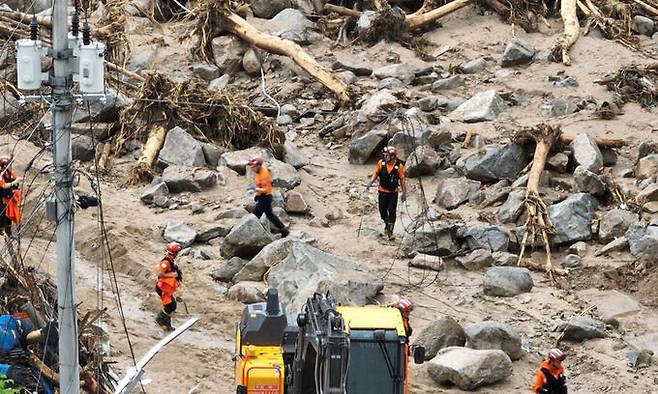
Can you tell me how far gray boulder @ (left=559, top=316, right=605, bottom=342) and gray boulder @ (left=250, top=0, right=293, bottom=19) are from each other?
14.3 m

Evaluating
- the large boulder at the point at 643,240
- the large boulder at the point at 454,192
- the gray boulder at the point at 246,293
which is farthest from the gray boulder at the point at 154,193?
the large boulder at the point at 643,240

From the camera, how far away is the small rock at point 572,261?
52.5ft

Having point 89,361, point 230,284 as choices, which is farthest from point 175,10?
point 89,361

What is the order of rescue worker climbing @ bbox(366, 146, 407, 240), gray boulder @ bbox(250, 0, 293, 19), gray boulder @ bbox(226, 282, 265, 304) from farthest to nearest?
1. gray boulder @ bbox(250, 0, 293, 19)
2. rescue worker climbing @ bbox(366, 146, 407, 240)
3. gray boulder @ bbox(226, 282, 265, 304)

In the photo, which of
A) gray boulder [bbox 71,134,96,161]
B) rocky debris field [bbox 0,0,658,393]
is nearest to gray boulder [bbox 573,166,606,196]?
rocky debris field [bbox 0,0,658,393]

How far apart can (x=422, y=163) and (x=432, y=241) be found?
2776 mm

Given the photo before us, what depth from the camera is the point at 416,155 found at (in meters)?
18.8

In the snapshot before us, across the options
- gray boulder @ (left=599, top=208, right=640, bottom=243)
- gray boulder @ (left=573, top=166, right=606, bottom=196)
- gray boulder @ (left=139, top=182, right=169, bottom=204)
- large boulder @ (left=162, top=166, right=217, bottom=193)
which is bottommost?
gray boulder @ (left=139, top=182, right=169, bottom=204)

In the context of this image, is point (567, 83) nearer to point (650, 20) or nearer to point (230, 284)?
point (650, 20)

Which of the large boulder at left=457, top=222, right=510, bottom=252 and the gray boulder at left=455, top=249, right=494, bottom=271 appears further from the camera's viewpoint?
the large boulder at left=457, top=222, right=510, bottom=252

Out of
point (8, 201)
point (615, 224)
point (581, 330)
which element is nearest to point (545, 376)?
point (581, 330)

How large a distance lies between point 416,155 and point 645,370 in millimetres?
6530

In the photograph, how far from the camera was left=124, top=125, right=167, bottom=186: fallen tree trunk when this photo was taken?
62.3ft

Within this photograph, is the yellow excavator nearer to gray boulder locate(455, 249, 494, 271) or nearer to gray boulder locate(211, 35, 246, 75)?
gray boulder locate(455, 249, 494, 271)
